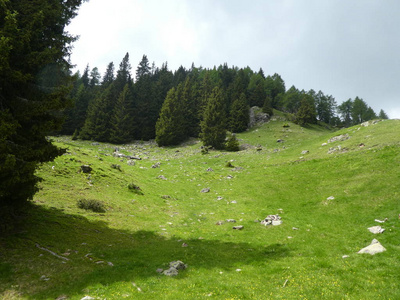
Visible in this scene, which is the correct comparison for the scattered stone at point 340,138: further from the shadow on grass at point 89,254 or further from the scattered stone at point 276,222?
the shadow on grass at point 89,254

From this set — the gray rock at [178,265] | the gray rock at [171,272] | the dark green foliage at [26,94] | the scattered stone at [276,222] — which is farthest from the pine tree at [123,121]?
the gray rock at [171,272]

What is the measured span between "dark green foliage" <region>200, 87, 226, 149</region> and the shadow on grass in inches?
1916

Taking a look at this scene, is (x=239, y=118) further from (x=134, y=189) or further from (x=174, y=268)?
(x=174, y=268)

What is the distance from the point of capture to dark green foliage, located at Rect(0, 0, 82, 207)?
32.8 feet

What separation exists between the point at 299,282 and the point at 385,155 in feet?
76.4

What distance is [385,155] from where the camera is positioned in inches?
954

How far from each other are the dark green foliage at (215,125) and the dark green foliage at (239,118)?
1260cm

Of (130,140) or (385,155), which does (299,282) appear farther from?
(130,140)

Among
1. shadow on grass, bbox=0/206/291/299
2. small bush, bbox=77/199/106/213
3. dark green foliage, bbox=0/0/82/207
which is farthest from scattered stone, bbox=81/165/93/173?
dark green foliage, bbox=0/0/82/207

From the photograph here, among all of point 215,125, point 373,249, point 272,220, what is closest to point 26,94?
point 272,220

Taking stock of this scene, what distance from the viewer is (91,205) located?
60.6 feet

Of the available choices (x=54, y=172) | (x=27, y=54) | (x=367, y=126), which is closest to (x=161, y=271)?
(x=27, y=54)

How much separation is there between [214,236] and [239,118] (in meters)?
71.6

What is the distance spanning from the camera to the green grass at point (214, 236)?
29.6ft
